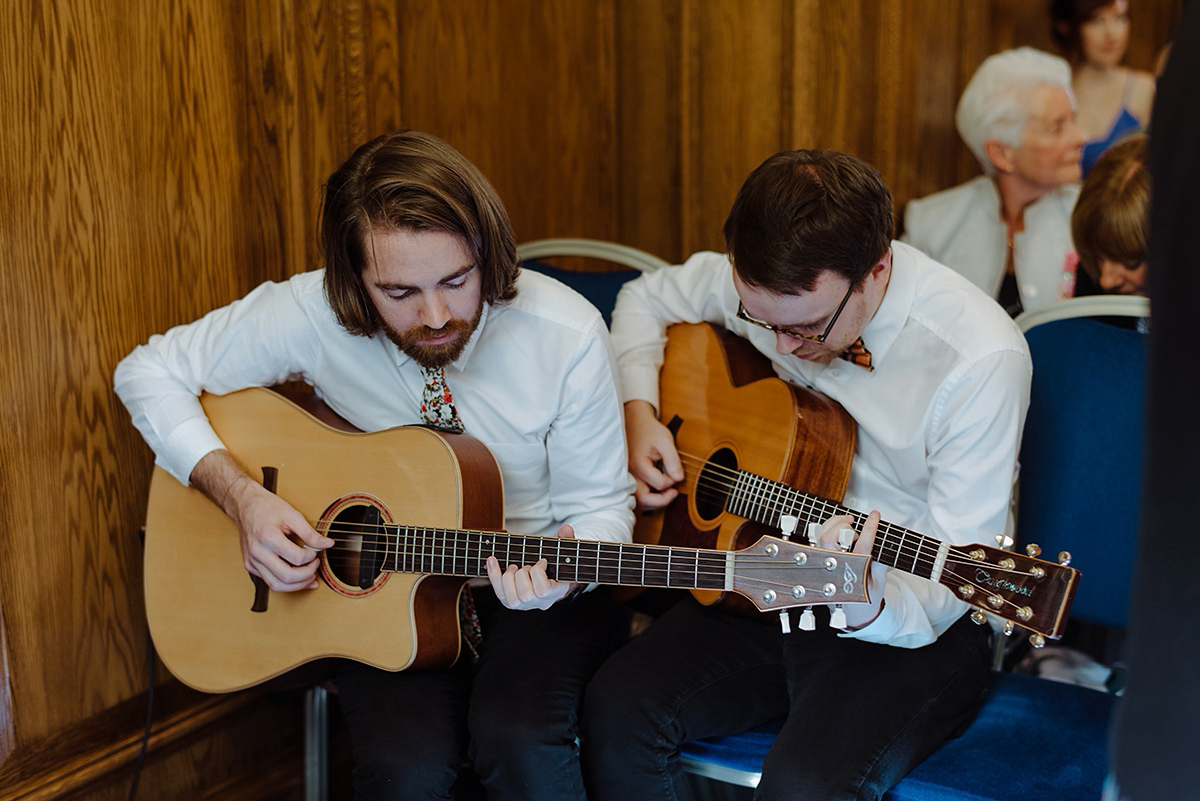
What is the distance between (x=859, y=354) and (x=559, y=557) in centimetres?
58

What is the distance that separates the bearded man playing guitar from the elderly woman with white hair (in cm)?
136

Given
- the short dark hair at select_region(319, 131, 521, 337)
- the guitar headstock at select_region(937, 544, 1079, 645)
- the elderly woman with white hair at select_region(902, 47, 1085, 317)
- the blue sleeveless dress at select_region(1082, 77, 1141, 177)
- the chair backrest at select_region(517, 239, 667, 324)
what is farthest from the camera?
the blue sleeveless dress at select_region(1082, 77, 1141, 177)

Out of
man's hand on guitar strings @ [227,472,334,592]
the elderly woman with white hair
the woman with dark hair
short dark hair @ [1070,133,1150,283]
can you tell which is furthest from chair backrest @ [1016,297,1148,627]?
the woman with dark hair

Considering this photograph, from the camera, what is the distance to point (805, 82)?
103 inches

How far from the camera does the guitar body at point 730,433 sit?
1694 mm

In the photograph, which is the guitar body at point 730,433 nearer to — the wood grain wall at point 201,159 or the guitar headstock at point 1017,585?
the guitar headstock at point 1017,585

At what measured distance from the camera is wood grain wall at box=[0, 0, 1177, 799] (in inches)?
67.1

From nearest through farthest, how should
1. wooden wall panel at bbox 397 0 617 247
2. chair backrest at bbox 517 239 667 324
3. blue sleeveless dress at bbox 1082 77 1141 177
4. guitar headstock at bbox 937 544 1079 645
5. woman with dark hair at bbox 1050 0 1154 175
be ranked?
guitar headstock at bbox 937 544 1079 645
chair backrest at bbox 517 239 667 324
wooden wall panel at bbox 397 0 617 247
blue sleeveless dress at bbox 1082 77 1141 177
woman with dark hair at bbox 1050 0 1154 175

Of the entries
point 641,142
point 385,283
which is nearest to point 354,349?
point 385,283

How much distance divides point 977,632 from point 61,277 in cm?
158

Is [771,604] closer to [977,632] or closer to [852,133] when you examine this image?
[977,632]

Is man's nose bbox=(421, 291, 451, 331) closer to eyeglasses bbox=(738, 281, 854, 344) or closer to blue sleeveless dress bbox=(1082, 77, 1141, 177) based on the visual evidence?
eyeglasses bbox=(738, 281, 854, 344)

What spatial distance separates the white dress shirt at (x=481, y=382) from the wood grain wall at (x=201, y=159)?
0.15 metres

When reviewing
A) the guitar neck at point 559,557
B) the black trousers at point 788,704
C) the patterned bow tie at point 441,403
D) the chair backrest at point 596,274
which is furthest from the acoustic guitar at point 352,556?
the chair backrest at point 596,274
